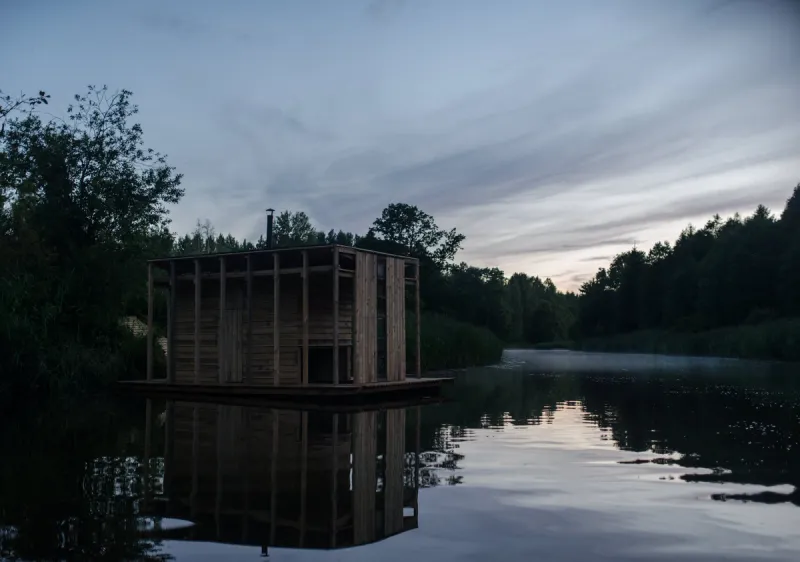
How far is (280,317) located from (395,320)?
3.31 metres

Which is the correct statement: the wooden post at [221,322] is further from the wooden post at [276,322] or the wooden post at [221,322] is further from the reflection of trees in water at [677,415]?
the reflection of trees in water at [677,415]

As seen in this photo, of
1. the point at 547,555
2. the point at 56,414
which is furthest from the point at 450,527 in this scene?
the point at 56,414

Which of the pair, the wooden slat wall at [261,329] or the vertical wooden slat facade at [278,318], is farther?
the wooden slat wall at [261,329]

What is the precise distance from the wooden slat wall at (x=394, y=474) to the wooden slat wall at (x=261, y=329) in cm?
571

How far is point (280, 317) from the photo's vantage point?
811 inches

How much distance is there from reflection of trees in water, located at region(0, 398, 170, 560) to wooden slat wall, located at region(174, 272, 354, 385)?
7638 mm

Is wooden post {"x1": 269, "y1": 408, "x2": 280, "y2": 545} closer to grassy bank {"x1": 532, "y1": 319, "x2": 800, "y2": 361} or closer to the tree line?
grassy bank {"x1": 532, "y1": 319, "x2": 800, "y2": 361}

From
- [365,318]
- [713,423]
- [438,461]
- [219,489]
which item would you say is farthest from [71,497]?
[365,318]

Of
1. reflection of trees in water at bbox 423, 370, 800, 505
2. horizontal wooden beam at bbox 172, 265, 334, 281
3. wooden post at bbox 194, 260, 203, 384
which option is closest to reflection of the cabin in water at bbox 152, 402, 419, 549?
reflection of trees in water at bbox 423, 370, 800, 505

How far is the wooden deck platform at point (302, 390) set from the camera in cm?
1858

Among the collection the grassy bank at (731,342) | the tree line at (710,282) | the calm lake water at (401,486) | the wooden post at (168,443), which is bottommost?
the calm lake water at (401,486)

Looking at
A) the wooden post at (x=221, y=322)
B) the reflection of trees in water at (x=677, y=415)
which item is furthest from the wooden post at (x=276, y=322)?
the reflection of trees in water at (x=677, y=415)

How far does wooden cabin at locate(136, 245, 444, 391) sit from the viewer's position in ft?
64.1

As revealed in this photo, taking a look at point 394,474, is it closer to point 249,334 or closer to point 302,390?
point 302,390
